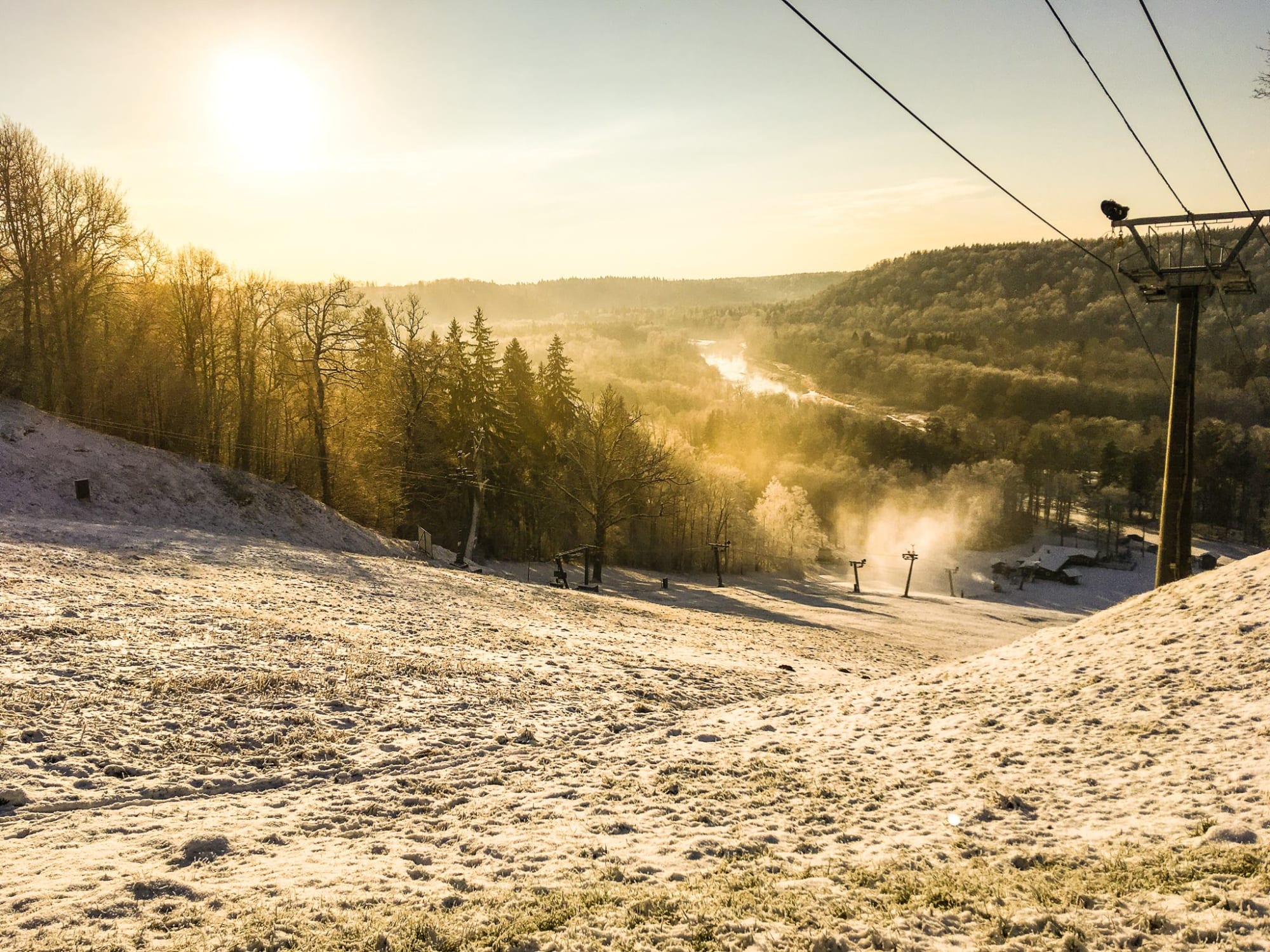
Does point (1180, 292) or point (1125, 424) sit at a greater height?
point (1125, 424)

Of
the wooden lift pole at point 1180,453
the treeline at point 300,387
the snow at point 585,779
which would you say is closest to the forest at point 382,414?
the treeline at point 300,387

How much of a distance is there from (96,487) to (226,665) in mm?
20994

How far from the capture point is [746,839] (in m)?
8.27

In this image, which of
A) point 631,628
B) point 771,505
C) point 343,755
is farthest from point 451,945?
point 771,505

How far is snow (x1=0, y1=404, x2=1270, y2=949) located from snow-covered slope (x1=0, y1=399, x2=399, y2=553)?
369 inches

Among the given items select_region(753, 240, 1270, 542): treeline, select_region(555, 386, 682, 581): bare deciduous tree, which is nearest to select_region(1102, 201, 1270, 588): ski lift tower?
select_region(555, 386, 682, 581): bare deciduous tree

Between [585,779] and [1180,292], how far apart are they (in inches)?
720

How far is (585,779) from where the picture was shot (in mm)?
10234

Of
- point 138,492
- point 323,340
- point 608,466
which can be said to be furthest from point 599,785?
point 323,340

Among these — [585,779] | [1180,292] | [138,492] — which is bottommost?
[585,779]

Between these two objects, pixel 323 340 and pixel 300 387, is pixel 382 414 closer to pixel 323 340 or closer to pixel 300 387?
pixel 300 387

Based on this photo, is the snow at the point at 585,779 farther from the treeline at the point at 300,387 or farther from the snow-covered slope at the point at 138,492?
the treeline at the point at 300,387

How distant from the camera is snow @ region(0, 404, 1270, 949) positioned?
6.16m

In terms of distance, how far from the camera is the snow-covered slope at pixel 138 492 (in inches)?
1069
